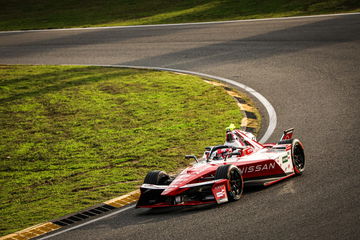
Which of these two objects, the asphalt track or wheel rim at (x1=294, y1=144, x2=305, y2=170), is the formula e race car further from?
the asphalt track

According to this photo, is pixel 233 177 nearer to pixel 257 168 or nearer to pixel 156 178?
pixel 257 168

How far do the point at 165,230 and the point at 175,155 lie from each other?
4197mm

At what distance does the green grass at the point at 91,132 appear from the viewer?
1111cm

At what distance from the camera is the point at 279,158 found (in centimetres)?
1012

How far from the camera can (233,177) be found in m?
9.48

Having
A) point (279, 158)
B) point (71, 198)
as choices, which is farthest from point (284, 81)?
point (71, 198)

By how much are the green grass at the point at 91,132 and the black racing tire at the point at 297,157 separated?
8.75ft

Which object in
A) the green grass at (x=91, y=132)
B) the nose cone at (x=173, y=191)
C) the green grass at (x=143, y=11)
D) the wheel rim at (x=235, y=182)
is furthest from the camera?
the green grass at (x=143, y=11)

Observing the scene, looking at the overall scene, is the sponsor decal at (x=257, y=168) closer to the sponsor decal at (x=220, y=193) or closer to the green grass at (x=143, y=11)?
the sponsor decal at (x=220, y=193)

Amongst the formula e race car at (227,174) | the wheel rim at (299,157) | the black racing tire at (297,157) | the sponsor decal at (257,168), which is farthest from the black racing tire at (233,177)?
the wheel rim at (299,157)

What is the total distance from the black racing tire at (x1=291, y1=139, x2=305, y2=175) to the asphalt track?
187mm

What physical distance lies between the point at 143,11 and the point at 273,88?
19.2 meters

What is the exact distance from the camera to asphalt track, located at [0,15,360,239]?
8.20 metres

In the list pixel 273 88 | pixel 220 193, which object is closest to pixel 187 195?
pixel 220 193
